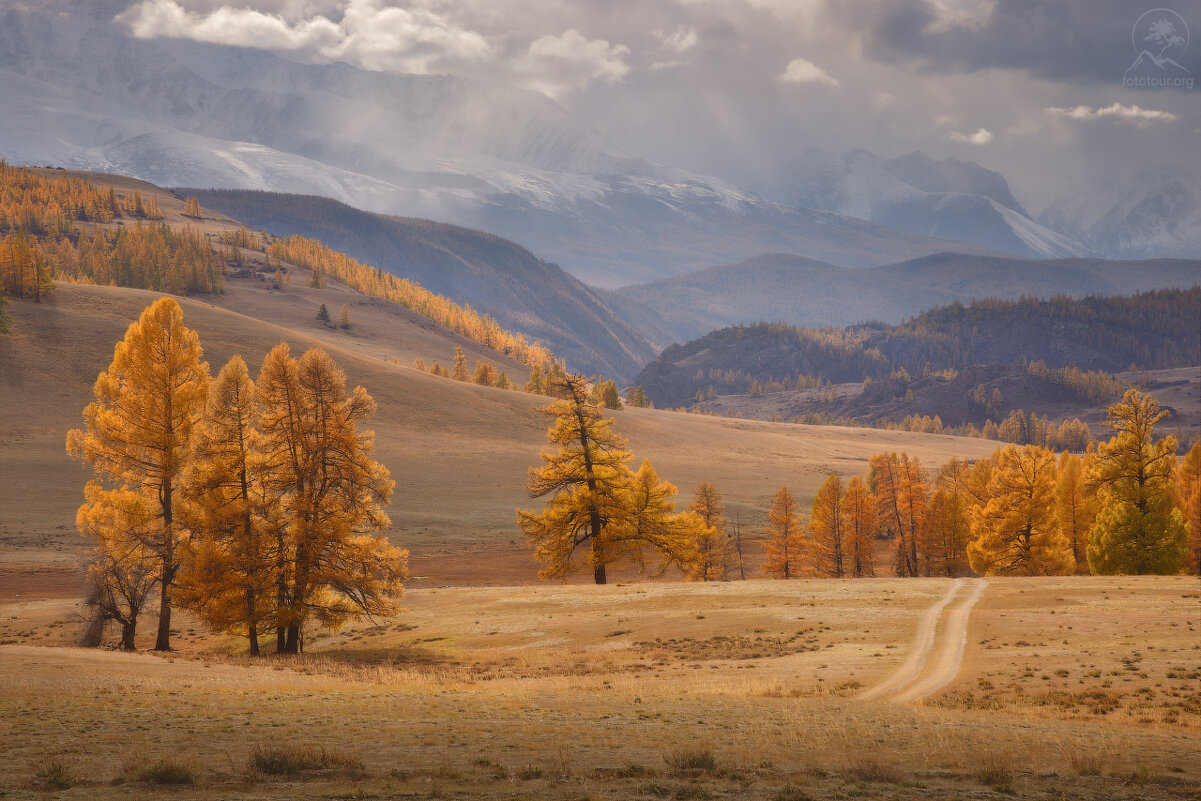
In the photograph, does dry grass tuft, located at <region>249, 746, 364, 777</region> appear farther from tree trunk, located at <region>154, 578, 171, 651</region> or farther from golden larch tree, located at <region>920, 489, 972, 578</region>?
golden larch tree, located at <region>920, 489, 972, 578</region>

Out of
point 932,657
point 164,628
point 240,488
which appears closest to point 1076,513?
point 932,657

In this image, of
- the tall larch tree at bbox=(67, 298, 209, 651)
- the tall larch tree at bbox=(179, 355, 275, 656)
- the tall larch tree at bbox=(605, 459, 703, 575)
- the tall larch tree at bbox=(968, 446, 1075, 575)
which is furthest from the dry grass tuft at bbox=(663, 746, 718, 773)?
the tall larch tree at bbox=(968, 446, 1075, 575)

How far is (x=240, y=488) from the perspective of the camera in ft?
117

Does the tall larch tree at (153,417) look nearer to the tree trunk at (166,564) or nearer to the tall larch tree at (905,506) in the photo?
the tree trunk at (166,564)

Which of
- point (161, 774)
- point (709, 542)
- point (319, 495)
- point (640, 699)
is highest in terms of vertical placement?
point (319, 495)

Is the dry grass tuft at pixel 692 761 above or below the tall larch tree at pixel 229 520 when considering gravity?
below

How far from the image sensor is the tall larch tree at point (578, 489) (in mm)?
50938

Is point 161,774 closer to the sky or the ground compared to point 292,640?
closer to the sky

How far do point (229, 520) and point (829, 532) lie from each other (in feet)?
180

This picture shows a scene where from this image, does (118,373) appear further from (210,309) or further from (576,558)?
(210,309)

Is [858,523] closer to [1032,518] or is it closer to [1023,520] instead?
[1023,520]

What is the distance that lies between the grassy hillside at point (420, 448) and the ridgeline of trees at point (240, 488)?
30.5 meters

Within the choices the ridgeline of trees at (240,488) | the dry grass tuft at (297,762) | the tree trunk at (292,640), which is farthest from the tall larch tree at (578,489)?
the dry grass tuft at (297,762)

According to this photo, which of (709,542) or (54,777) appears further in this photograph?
(709,542)
